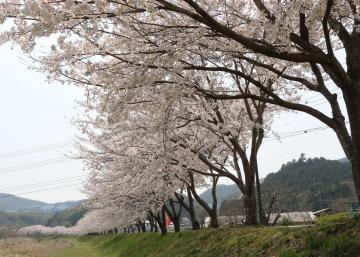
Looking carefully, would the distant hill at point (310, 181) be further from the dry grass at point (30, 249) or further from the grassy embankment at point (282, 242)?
the grassy embankment at point (282, 242)

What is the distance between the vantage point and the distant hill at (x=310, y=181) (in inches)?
2894

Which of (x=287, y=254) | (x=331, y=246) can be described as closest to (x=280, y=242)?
(x=287, y=254)

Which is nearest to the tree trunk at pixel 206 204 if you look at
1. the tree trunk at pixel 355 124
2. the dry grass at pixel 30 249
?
the tree trunk at pixel 355 124

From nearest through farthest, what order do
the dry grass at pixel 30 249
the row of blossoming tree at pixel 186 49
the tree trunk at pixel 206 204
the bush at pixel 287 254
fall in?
the row of blossoming tree at pixel 186 49 → the bush at pixel 287 254 → the tree trunk at pixel 206 204 → the dry grass at pixel 30 249

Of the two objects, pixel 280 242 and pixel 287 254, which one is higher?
pixel 280 242

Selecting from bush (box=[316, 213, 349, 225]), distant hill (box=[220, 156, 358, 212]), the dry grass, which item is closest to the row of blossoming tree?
bush (box=[316, 213, 349, 225])

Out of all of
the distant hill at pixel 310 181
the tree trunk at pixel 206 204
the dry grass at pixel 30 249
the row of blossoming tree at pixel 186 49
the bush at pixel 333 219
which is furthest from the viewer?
the distant hill at pixel 310 181

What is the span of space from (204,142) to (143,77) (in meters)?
8.63

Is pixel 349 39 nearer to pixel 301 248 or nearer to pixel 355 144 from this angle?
pixel 355 144

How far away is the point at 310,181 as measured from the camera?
79250 mm

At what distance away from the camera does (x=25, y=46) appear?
306 inches

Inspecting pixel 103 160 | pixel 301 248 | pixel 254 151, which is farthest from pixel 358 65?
pixel 103 160

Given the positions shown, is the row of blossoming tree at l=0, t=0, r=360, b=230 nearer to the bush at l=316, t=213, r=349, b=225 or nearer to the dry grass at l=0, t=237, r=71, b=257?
the bush at l=316, t=213, r=349, b=225

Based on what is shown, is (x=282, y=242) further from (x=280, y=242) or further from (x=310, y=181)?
(x=310, y=181)
